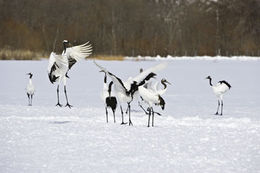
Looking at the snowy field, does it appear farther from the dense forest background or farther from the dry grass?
the dense forest background

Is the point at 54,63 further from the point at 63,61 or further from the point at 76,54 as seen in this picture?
the point at 76,54

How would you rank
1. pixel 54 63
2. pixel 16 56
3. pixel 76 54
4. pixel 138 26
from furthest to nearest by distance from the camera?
pixel 138 26 < pixel 16 56 < pixel 76 54 < pixel 54 63

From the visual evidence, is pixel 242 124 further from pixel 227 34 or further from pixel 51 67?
pixel 227 34

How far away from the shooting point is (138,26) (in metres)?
60.5

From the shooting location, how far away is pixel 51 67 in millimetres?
11492

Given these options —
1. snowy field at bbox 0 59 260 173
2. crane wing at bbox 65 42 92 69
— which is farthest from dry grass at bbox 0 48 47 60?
crane wing at bbox 65 42 92 69

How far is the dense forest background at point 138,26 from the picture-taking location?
2012 inches

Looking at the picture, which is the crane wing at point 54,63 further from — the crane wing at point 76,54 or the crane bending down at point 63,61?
the crane wing at point 76,54

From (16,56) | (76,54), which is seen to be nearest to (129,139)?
(76,54)

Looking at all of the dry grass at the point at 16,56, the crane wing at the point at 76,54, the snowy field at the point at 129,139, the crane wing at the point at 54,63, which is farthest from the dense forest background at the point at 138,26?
Result: the snowy field at the point at 129,139

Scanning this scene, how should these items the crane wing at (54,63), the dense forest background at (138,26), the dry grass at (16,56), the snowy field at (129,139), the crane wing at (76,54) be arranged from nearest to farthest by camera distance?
1. the snowy field at (129,139)
2. the crane wing at (54,63)
3. the crane wing at (76,54)
4. the dry grass at (16,56)
5. the dense forest background at (138,26)

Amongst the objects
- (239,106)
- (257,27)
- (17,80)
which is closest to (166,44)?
(257,27)

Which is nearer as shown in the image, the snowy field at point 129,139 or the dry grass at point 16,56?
the snowy field at point 129,139

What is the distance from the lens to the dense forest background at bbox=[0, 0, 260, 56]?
51.1 m
